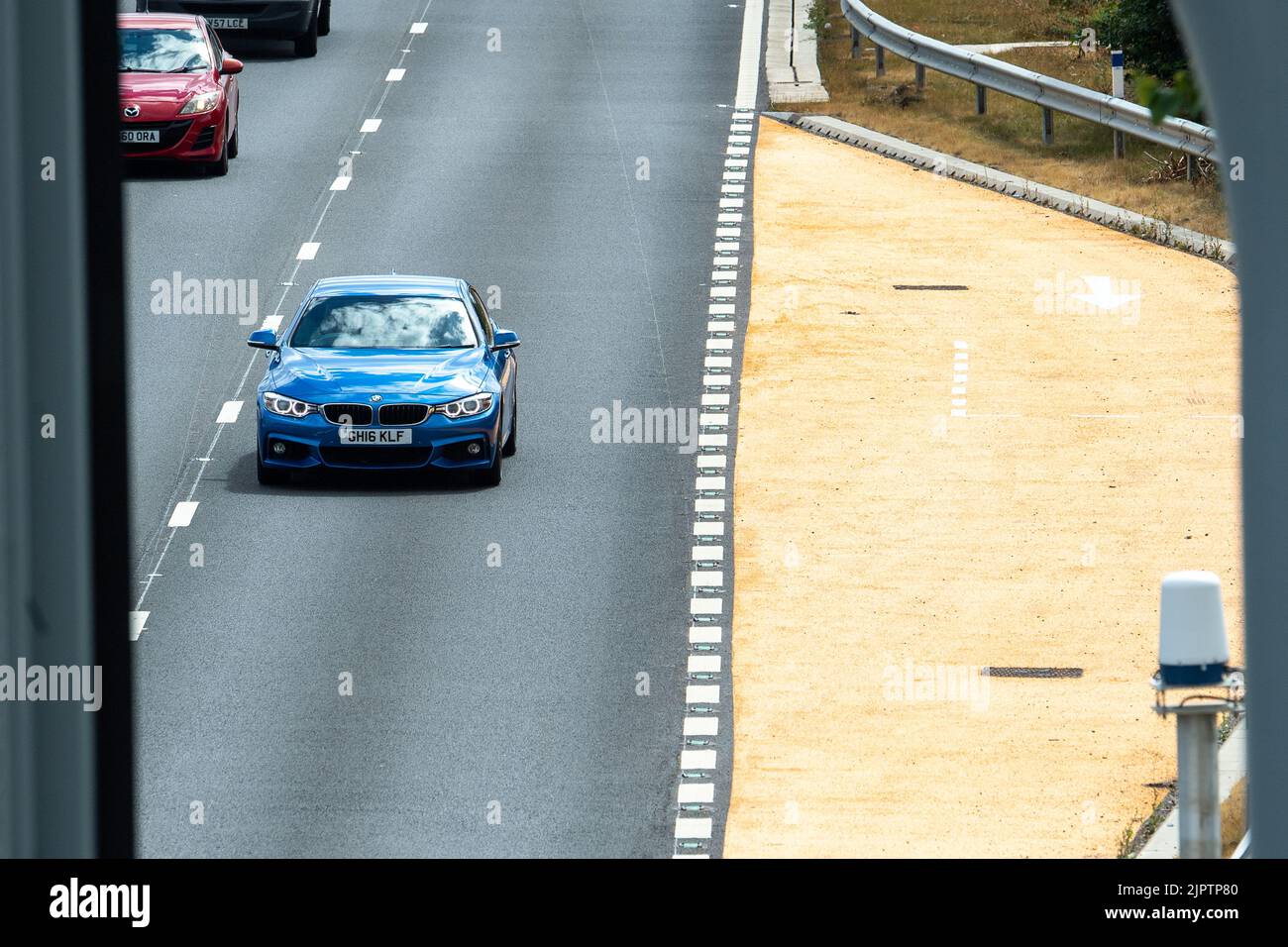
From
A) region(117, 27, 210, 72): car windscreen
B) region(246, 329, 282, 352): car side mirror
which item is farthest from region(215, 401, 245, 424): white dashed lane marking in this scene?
region(117, 27, 210, 72): car windscreen

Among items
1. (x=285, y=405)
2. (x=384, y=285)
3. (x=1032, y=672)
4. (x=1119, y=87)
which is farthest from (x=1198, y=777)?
(x=1119, y=87)

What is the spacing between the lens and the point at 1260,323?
9.51 feet

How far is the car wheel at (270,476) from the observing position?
1873 centimetres

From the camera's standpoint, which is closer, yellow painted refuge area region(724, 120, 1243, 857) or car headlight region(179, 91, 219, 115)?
yellow painted refuge area region(724, 120, 1243, 857)

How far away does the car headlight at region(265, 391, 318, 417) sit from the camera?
18.3 meters

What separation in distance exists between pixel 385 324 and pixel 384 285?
61 centimetres

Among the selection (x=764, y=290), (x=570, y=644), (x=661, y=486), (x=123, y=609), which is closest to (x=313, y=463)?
(x=661, y=486)

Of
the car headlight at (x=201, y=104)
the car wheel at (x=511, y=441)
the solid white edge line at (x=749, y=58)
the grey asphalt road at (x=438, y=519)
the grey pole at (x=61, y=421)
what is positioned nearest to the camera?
the grey pole at (x=61, y=421)

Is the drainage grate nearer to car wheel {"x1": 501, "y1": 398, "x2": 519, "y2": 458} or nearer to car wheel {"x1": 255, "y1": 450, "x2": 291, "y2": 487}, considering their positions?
car wheel {"x1": 501, "y1": 398, "x2": 519, "y2": 458}

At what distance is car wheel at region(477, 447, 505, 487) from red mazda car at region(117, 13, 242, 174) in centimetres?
1006

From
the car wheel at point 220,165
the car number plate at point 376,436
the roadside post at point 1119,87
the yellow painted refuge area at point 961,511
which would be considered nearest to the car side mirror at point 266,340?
the car number plate at point 376,436

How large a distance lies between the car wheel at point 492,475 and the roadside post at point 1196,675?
46.6 ft

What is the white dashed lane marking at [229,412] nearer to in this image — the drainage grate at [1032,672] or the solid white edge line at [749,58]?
the drainage grate at [1032,672]
